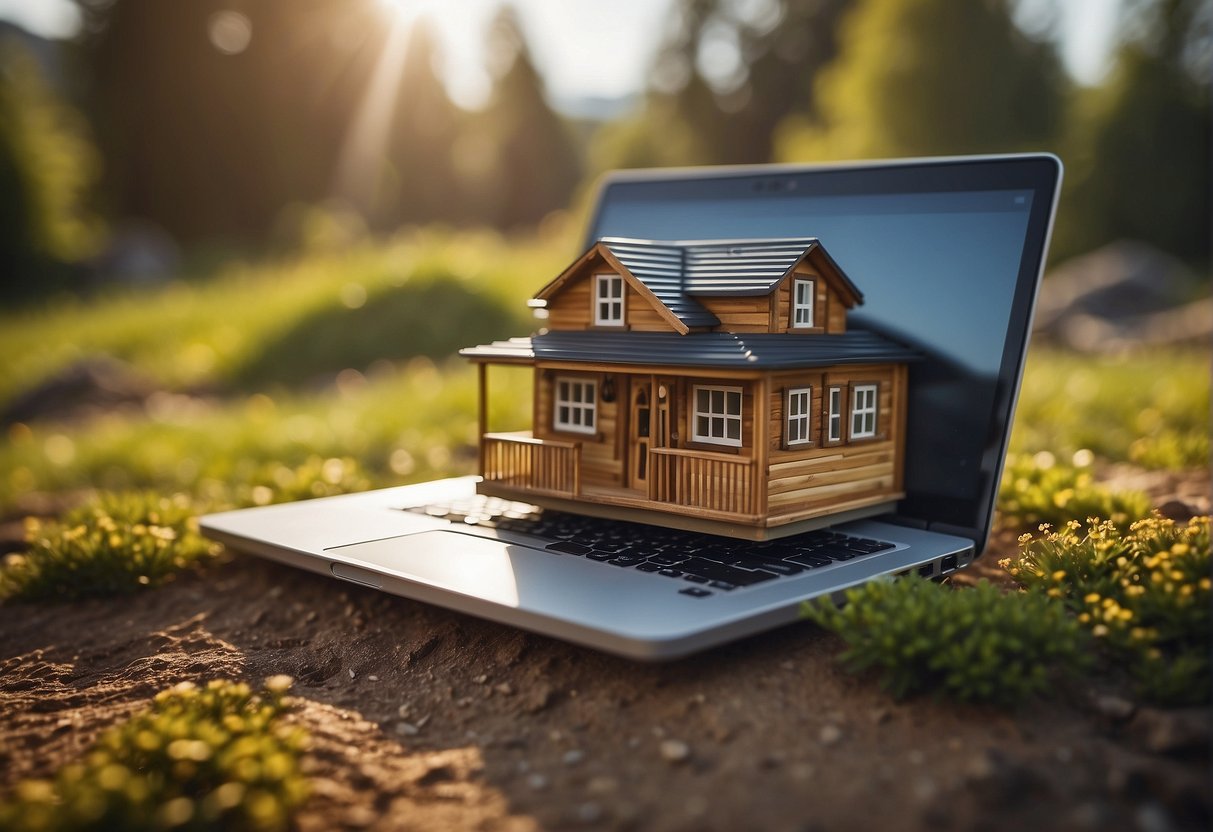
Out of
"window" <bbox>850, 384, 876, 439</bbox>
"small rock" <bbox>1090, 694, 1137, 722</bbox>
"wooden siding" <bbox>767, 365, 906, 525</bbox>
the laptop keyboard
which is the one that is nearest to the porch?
"wooden siding" <bbox>767, 365, 906, 525</bbox>

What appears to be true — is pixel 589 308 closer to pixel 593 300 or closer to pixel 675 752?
pixel 593 300

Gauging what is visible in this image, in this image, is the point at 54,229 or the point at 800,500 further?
the point at 54,229

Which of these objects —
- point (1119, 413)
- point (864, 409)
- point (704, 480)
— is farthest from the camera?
point (1119, 413)

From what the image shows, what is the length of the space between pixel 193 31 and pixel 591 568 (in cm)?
5141

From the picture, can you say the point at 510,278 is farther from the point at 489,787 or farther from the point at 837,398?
the point at 489,787

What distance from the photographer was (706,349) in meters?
6.87

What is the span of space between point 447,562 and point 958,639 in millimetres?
3464

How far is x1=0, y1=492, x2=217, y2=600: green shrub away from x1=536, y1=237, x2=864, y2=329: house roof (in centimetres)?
453

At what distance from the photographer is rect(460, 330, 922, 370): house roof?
6676 millimetres

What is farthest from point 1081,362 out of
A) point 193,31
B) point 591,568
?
point 193,31

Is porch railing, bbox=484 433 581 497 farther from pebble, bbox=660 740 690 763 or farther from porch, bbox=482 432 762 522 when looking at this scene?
pebble, bbox=660 740 690 763

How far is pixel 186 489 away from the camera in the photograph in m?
12.8

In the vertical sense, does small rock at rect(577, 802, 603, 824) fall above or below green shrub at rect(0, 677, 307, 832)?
below

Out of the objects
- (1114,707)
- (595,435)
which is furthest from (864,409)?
(1114,707)
